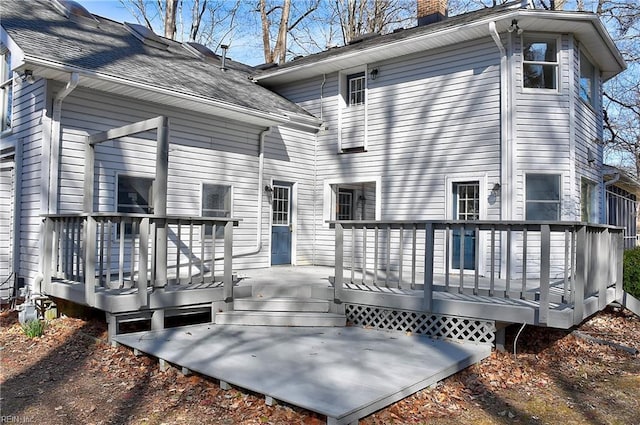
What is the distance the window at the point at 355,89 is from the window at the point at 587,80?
4.24 metres

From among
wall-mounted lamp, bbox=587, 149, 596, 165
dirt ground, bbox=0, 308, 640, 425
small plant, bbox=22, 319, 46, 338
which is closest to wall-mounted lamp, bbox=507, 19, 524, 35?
wall-mounted lamp, bbox=587, 149, 596, 165

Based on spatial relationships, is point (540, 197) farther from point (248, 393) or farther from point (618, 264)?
point (248, 393)

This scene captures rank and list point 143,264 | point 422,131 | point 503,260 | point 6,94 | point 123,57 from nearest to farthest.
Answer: point 143,264
point 6,94
point 123,57
point 503,260
point 422,131

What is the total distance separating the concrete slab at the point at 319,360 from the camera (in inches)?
142

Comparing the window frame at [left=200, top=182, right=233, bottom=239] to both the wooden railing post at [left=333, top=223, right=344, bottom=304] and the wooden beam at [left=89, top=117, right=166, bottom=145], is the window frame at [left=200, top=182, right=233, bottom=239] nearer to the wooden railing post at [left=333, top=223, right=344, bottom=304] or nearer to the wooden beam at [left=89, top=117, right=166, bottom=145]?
the wooden beam at [left=89, top=117, right=166, bottom=145]

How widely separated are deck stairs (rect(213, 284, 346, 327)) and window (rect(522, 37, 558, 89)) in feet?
17.5

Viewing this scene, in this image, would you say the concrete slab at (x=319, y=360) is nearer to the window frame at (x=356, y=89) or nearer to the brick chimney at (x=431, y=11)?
the window frame at (x=356, y=89)

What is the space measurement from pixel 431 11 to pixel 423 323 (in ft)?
24.9

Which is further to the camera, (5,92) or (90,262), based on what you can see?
(5,92)

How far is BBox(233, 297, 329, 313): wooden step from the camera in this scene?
20.3 feet

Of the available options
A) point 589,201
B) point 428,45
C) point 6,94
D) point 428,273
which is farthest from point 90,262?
point 589,201

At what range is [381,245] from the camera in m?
9.70

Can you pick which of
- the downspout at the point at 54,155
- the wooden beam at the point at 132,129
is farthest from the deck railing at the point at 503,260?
the downspout at the point at 54,155

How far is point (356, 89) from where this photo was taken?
34.3ft
